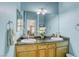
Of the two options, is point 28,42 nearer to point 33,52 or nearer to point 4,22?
point 33,52

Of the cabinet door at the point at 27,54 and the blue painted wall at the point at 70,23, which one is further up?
Result: the blue painted wall at the point at 70,23

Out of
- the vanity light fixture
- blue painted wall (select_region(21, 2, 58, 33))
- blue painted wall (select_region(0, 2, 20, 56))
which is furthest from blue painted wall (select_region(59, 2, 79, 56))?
blue painted wall (select_region(0, 2, 20, 56))

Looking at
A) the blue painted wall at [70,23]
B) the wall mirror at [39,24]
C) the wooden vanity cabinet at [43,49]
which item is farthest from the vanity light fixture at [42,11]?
the wooden vanity cabinet at [43,49]

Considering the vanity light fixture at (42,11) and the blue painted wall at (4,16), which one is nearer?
the blue painted wall at (4,16)

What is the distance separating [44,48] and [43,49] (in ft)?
0.08

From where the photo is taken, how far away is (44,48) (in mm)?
2098

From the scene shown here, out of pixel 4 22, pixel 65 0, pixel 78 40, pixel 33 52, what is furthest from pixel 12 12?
pixel 78 40

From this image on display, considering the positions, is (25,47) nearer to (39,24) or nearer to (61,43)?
(39,24)

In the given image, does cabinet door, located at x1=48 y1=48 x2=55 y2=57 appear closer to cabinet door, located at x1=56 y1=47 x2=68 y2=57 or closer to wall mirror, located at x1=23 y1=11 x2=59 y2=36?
cabinet door, located at x1=56 y1=47 x2=68 y2=57

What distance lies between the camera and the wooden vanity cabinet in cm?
203

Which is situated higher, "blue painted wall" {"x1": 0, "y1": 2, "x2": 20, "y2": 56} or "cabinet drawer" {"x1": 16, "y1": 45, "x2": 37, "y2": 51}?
"blue painted wall" {"x1": 0, "y1": 2, "x2": 20, "y2": 56}

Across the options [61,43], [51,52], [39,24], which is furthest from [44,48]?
[39,24]

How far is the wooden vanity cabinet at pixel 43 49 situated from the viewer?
2031 millimetres

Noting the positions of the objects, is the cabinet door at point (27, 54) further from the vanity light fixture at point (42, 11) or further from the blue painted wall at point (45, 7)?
the vanity light fixture at point (42, 11)
